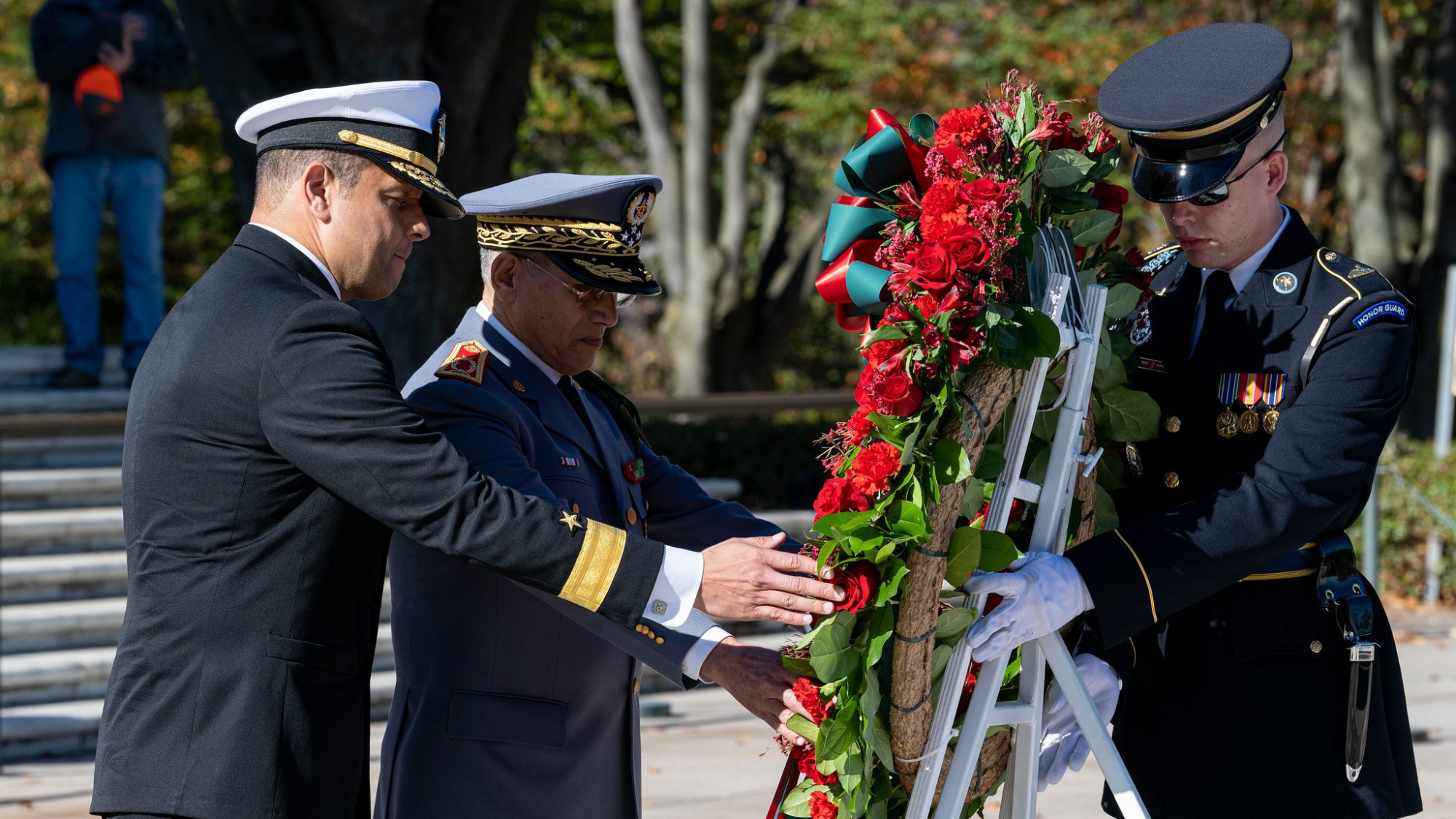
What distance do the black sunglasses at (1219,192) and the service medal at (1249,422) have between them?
39cm

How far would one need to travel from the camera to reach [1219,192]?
2.71m

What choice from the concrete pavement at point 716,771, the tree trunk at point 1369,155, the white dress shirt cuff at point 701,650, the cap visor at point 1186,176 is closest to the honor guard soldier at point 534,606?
the white dress shirt cuff at point 701,650

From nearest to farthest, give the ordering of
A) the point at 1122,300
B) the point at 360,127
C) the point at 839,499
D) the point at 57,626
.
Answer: the point at 839,499, the point at 360,127, the point at 1122,300, the point at 57,626

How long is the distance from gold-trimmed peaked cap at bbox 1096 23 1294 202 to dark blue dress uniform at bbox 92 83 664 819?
1.34m

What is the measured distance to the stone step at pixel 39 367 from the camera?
885 cm

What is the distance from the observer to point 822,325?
19969 millimetres

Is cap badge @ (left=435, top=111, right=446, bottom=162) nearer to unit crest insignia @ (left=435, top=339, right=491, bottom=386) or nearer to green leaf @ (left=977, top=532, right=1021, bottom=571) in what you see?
unit crest insignia @ (left=435, top=339, right=491, bottom=386)

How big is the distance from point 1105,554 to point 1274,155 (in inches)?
33.0

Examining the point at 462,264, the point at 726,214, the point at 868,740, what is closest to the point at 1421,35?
the point at 726,214

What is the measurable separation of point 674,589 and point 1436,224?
37.4 ft

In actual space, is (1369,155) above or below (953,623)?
below

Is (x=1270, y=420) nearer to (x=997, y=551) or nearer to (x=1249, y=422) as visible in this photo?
(x=1249, y=422)

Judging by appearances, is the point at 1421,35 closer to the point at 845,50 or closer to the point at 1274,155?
the point at 845,50

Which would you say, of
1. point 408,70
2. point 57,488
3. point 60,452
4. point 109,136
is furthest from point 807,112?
point 57,488
